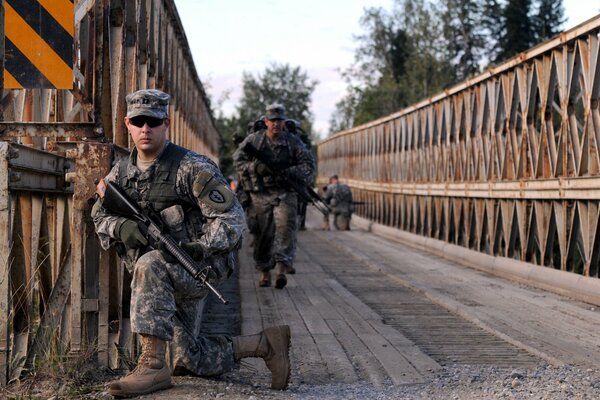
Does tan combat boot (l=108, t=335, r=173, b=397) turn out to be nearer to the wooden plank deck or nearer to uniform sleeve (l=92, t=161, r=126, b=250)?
uniform sleeve (l=92, t=161, r=126, b=250)

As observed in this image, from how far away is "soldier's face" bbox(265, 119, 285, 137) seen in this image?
12094 millimetres

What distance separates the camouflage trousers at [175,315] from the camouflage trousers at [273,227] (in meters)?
5.92

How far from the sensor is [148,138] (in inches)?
235

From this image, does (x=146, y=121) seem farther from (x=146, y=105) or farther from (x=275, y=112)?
(x=275, y=112)

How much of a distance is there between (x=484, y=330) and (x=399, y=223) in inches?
662

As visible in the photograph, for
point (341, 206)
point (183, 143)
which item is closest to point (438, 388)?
point (183, 143)

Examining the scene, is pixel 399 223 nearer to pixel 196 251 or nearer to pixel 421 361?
pixel 421 361

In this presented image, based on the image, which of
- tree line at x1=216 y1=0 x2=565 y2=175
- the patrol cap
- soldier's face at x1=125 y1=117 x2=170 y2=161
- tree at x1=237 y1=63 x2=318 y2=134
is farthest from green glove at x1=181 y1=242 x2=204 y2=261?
tree at x1=237 y1=63 x2=318 y2=134

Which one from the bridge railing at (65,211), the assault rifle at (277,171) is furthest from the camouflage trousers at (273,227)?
the bridge railing at (65,211)

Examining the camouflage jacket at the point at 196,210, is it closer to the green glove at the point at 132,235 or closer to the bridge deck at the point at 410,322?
the green glove at the point at 132,235

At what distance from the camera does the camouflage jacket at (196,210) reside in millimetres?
5895

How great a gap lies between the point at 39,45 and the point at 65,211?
1.36 metres

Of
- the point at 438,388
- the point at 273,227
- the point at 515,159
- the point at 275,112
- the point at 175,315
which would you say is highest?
the point at 275,112

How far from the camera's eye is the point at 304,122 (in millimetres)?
95000
